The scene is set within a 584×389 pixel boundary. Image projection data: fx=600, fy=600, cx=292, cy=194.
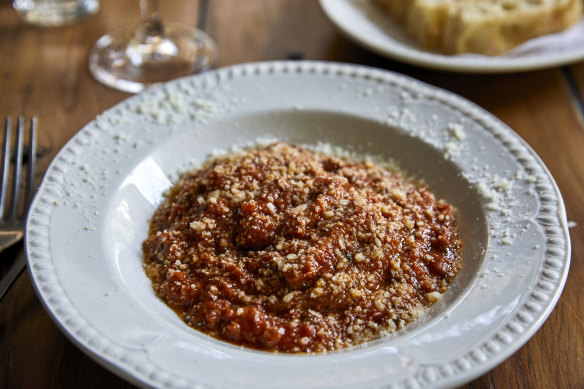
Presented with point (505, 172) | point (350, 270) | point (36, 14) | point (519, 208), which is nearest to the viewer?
point (350, 270)

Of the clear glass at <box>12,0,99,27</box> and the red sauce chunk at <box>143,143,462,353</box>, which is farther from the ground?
the red sauce chunk at <box>143,143,462,353</box>

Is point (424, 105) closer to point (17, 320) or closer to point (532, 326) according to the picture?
point (532, 326)

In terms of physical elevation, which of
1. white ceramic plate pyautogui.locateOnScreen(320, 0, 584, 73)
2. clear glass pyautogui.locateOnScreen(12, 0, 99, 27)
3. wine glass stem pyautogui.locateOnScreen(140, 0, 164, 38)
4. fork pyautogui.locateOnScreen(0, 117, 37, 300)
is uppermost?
white ceramic plate pyautogui.locateOnScreen(320, 0, 584, 73)

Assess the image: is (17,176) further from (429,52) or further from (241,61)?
(429,52)

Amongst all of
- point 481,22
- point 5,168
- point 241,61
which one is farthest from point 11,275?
point 481,22


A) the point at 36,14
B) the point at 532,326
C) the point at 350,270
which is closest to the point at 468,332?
the point at 532,326

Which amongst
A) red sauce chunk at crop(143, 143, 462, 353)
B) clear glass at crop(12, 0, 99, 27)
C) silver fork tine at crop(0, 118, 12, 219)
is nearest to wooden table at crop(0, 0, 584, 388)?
clear glass at crop(12, 0, 99, 27)

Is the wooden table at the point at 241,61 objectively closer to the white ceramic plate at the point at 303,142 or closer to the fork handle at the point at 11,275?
the fork handle at the point at 11,275

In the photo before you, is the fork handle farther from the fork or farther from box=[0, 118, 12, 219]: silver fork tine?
box=[0, 118, 12, 219]: silver fork tine
